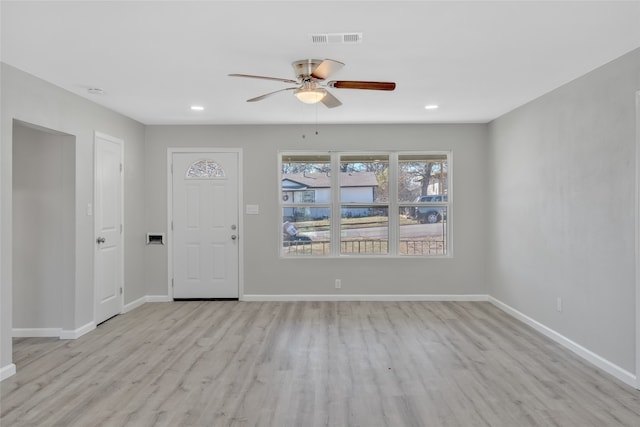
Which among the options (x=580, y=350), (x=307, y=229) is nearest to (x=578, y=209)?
(x=580, y=350)

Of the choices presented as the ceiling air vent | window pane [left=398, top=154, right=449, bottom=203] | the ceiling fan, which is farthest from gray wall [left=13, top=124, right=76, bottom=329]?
window pane [left=398, top=154, right=449, bottom=203]

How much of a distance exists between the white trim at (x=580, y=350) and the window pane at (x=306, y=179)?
286 centimetres

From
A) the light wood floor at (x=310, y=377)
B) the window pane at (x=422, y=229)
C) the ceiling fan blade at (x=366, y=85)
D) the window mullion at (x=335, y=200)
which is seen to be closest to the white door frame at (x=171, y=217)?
the light wood floor at (x=310, y=377)

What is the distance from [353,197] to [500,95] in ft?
7.66

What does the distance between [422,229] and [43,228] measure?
460cm

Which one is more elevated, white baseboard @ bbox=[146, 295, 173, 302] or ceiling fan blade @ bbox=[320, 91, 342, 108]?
ceiling fan blade @ bbox=[320, 91, 342, 108]

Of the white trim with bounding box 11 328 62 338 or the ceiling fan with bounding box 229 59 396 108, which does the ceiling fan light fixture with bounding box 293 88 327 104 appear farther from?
the white trim with bounding box 11 328 62 338

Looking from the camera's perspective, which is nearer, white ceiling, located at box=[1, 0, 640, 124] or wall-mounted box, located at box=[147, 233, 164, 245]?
white ceiling, located at box=[1, 0, 640, 124]

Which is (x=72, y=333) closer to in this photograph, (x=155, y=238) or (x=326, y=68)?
(x=155, y=238)

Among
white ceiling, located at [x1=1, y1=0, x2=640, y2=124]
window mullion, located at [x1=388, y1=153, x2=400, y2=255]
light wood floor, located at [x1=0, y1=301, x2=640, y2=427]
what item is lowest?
light wood floor, located at [x1=0, y1=301, x2=640, y2=427]

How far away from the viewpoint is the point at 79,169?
412cm

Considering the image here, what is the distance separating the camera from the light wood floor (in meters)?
2.52

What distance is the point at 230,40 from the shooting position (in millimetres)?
2771

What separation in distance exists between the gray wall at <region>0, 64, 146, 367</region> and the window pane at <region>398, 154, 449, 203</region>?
367 centimetres
